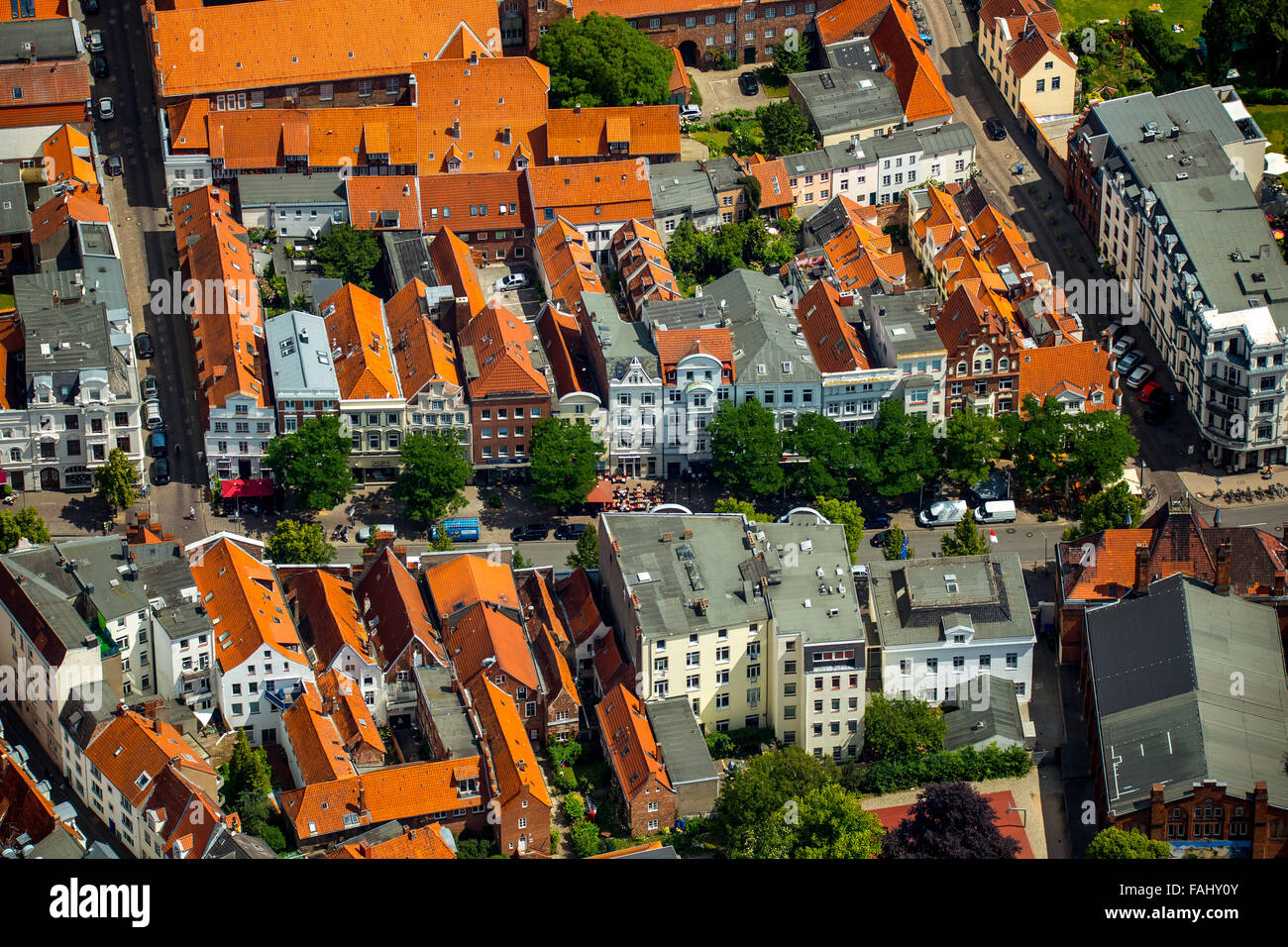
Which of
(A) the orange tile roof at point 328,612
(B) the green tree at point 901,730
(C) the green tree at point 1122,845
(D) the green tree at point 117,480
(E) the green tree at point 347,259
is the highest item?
(E) the green tree at point 347,259

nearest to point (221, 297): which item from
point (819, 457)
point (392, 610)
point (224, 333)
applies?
point (224, 333)

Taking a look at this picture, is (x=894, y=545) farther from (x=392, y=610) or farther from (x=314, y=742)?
(x=314, y=742)

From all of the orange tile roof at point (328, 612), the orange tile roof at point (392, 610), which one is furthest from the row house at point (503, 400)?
the orange tile roof at point (328, 612)

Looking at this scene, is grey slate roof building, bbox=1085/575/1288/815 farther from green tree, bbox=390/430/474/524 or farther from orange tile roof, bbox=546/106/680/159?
orange tile roof, bbox=546/106/680/159

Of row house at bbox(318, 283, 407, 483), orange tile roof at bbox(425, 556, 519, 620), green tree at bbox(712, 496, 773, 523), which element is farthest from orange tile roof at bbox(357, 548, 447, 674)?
green tree at bbox(712, 496, 773, 523)

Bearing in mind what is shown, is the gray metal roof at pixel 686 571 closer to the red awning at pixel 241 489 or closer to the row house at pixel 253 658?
the row house at pixel 253 658
